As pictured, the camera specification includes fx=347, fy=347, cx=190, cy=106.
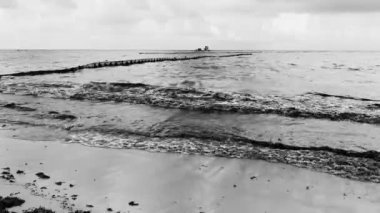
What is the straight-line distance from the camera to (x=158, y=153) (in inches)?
473

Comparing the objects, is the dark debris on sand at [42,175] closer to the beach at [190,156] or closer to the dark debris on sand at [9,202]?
the beach at [190,156]

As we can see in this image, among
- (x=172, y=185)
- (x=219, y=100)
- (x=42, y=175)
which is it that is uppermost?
(x=219, y=100)

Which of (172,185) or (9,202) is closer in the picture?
(9,202)

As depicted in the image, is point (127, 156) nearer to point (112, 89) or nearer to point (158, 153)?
point (158, 153)

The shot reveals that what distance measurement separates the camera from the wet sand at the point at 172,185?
25.9 feet

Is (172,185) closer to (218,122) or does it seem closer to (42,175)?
(42,175)

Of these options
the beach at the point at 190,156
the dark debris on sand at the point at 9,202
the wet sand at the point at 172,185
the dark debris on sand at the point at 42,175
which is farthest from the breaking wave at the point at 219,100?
the dark debris on sand at the point at 9,202

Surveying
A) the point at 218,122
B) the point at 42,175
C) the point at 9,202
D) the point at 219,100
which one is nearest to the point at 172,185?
the point at 42,175

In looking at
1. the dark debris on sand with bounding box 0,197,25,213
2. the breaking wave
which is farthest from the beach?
the breaking wave

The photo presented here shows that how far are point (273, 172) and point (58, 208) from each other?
6.00 m

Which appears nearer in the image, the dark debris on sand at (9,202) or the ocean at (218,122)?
the dark debris on sand at (9,202)

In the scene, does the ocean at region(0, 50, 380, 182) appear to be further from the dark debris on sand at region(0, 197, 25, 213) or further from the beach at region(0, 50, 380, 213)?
the dark debris on sand at region(0, 197, 25, 213)

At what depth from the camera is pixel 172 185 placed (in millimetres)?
9023

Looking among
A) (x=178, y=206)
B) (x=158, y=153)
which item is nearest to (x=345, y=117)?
(x=158, y=153)
